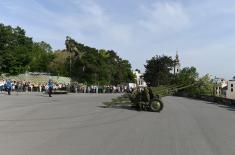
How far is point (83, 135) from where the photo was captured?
1449 centimetres

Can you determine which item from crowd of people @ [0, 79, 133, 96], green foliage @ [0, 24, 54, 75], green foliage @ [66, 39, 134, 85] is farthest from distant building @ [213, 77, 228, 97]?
green foliage @ [0, 24, 54, 75]

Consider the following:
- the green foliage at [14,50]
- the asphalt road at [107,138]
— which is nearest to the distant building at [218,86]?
the green foliage at [14,50]

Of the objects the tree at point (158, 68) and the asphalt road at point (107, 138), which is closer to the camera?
the asphalt road at point (107, 138)

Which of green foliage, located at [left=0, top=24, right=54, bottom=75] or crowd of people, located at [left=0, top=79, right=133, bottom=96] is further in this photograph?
green foliage, located at [left=0, top=24, right=54, bottom=75]

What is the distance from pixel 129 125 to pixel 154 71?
8571 centimetres

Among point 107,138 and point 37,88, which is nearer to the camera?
point 107,138

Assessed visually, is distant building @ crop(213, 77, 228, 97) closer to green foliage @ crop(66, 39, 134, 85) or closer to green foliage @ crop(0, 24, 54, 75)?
green foliage @ crop(66, 39, 134, 85)

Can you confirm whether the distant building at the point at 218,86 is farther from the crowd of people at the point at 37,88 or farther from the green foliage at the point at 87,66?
the green foliage at the point at 87,66

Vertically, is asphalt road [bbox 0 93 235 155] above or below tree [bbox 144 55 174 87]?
below

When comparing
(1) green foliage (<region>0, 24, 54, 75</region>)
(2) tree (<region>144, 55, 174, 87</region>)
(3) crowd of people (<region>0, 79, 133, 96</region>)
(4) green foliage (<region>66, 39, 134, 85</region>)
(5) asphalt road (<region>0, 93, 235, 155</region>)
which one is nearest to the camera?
(5) asphalt road (<region>0, 93, 235, 155</region>)

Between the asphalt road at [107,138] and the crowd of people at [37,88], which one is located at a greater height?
the crowd of people at [37,88]

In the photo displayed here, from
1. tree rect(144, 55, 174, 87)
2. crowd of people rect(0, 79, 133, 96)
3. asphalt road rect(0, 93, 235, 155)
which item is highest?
tree rect(144, 55, 174, 87)

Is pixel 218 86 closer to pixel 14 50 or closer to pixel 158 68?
pixel 158 68

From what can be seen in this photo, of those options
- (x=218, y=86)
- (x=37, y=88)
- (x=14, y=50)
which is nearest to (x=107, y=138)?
(x=37, y=88)
